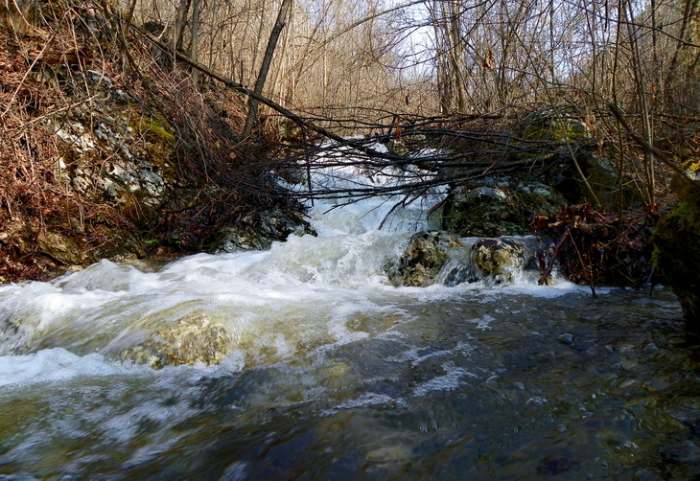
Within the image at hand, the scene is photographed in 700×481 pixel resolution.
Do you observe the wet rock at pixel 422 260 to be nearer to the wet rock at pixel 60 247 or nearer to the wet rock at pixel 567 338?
the wet rock at pixel 567 338

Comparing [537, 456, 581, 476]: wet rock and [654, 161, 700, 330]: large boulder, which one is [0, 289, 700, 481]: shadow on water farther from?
[654, 161, 700, 330]: large boulder

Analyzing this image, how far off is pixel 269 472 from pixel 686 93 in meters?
5.94

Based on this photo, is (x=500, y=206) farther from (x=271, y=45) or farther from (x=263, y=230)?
(x=271, y=45)

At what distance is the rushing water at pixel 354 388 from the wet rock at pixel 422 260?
0.48 m

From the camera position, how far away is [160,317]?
331cm

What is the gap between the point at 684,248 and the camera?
2.52m

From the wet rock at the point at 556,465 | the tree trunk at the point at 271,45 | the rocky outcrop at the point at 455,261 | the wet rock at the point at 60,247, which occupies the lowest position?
the wet rock at the point at 556,465

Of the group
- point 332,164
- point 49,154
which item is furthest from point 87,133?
point 332,164

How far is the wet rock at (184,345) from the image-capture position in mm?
2902

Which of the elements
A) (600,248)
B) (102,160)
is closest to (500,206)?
(600,248)

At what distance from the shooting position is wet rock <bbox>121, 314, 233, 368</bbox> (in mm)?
2902

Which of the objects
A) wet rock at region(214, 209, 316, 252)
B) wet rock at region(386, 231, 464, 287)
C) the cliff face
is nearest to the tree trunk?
the cliff face

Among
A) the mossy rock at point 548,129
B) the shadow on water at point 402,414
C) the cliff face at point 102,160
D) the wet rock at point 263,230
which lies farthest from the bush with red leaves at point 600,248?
the wet rock at point 263,230

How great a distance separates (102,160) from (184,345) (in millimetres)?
4014
